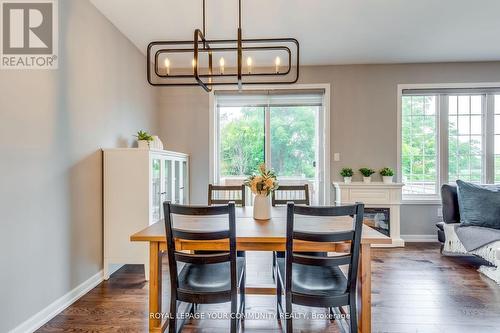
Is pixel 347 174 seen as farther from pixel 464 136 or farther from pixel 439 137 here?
pixel 464 136

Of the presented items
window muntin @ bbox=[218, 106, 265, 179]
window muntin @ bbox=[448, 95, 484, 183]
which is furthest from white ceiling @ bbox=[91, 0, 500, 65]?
window muntin @ bbox=[218, 106, 265, 179]

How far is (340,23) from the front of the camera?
303 cm

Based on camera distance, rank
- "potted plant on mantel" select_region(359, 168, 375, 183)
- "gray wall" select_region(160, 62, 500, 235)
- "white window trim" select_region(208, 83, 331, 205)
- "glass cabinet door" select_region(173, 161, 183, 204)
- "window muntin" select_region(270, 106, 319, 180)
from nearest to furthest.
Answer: "glass cabinet door" select_region(173, 161, 183, 204) → "potted plant on mantel" select_region(359, 168, 375, 183) → "gray wall" select_region(160, 62, 500, 235) → "white window trim" select_region(208, 83, 331, 205) → "window muntin" select_region(270, 106, 319, 180)

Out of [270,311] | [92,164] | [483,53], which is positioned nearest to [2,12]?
[92,164]

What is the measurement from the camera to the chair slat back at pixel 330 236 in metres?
1.47

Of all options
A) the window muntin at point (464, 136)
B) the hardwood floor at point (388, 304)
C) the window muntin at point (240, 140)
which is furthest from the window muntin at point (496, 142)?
the window muntin at point (240, 140)

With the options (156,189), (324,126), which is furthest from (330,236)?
(324,126)

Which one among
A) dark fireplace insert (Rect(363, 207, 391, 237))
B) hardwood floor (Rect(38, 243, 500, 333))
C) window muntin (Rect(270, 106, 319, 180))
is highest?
window muntin (Rect(270, 106, 319, 180))

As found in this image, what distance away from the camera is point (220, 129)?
14.7 feet

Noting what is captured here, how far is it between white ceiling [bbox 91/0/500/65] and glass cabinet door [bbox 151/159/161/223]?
1545 millimetres

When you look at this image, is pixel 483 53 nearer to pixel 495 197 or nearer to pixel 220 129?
pixel 495 197

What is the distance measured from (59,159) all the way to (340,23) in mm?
3058

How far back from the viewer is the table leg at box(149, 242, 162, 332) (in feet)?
5.70

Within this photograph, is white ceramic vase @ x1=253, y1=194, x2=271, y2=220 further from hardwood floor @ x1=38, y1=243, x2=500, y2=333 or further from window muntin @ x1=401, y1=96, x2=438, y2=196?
window muntin @ x1=401, y1=96, x2=438, y2=196
